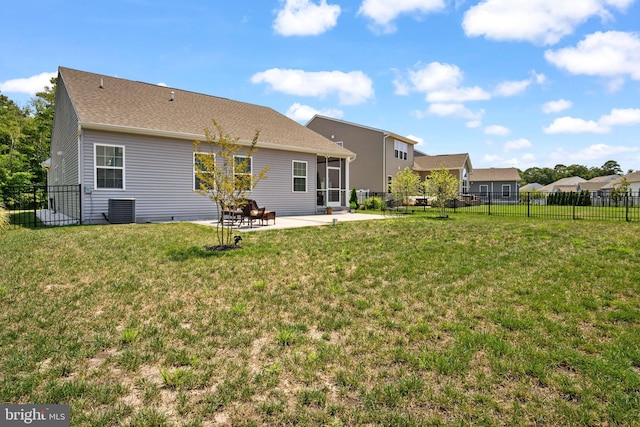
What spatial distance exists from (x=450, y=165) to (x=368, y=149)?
13566mm

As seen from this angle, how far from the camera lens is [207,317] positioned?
4.04m

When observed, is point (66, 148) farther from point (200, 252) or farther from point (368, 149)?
point (368, 149)

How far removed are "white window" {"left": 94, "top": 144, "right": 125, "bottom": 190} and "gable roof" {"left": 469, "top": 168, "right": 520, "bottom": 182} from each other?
142 feet

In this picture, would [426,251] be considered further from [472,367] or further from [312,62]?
[312,62]

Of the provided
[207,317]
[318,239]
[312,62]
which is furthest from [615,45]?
[207,317]

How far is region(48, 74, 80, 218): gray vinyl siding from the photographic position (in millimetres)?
12875

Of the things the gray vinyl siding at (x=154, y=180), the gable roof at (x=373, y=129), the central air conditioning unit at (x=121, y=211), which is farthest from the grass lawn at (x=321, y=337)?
the gable roof at (x=373, y=129)

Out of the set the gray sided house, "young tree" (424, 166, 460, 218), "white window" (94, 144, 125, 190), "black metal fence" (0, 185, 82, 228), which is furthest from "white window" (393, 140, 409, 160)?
"black metal fence" (0, 185, 82, 228)

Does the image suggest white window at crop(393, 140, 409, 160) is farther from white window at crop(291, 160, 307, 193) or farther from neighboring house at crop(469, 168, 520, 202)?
neighboring house at crop(469, 168, 520, 202)

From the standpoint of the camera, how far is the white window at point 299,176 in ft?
56.3

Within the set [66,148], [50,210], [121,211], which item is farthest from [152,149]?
[50,210]

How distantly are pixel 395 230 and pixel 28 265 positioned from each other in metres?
8.80

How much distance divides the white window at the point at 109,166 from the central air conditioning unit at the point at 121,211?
87 cm

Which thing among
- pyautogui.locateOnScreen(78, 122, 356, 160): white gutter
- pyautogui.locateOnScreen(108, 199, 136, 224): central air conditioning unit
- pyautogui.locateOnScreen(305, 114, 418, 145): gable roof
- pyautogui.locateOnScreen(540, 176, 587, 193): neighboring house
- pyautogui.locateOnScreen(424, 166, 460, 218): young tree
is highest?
pyautogui.locateOnScreen(305, 114, 418, 145): gable roof
